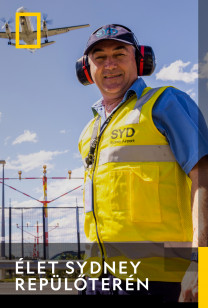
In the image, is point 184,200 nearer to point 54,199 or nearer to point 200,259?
point 200,259

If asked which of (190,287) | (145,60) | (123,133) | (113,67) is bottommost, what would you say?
(190,287)

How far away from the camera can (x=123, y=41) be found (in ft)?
7.61

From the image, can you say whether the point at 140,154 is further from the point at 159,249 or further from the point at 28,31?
the point at 28,31

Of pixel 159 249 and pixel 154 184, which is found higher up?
pixel 154 184

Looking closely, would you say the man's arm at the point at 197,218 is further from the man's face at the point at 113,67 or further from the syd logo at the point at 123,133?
the man's face at the point at 113,67

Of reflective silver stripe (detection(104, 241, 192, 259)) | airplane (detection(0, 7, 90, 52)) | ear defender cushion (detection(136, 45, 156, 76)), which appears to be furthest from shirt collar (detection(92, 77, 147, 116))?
airplane (detection(0, 7, 90, 52))

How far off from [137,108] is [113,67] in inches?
14.7

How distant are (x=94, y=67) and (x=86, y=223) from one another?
0.86 meters

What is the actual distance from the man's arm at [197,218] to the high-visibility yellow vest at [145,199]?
0.14m

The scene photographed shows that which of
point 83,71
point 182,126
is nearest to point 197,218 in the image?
point 182,126

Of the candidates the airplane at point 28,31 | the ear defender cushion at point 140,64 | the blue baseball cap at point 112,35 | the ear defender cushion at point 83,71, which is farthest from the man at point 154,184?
the airplane at point 28,31

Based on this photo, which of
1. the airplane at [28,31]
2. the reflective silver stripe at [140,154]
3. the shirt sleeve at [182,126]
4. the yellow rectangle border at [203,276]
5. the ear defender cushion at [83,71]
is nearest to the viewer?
the yellow rectangle border at [203,276]

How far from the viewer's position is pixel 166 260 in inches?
75.5

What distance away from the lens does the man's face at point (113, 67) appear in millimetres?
2365
